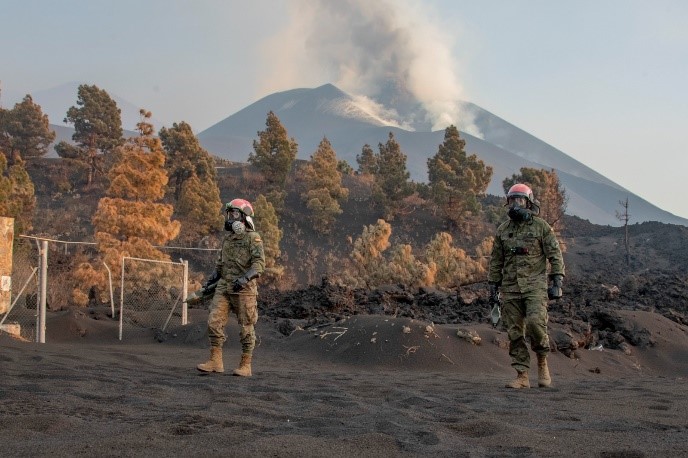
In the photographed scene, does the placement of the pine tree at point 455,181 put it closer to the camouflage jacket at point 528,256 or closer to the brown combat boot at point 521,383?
the camouflage jacket at point 528,256

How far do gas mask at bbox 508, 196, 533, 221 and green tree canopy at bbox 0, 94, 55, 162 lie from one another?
5074cm

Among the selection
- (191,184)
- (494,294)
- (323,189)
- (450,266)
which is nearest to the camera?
(494,294)

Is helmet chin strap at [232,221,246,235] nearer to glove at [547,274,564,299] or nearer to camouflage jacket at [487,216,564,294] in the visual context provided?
camouflage jacket at [487,216,564,294]

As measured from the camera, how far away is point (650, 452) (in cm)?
449

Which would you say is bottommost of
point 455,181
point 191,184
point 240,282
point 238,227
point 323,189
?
point 240,282

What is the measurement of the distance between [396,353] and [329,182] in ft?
132

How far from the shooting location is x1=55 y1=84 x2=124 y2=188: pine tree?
55688 millimetres

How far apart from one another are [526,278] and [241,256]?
11.2ft

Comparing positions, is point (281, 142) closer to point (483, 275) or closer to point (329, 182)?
point (329, 182)

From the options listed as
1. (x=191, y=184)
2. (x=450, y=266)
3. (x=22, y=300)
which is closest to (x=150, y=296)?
(x=22, y=300)

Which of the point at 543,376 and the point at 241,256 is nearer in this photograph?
the point at 543,376

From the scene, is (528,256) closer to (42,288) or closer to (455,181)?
(42,288)

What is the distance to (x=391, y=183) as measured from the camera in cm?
5472

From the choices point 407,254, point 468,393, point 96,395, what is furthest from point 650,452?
point 407,254
